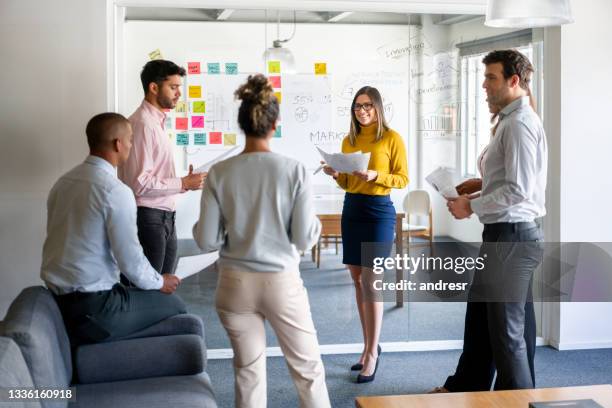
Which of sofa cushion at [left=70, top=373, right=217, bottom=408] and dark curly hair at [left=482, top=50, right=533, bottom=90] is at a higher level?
dark curly hair at [left=482, top=50, right=533, bottom=90]

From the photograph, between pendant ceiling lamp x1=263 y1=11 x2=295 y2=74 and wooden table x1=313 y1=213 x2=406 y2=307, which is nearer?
pendant ceiling lamp x1=263 y1=11 x2=295 y2=74

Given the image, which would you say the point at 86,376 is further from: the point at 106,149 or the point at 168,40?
the point at 168,40

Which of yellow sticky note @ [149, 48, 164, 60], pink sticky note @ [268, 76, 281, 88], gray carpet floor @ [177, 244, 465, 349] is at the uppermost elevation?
yellow sticky note @ [149, 48, 164, 60]

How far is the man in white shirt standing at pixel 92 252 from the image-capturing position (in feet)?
10.1

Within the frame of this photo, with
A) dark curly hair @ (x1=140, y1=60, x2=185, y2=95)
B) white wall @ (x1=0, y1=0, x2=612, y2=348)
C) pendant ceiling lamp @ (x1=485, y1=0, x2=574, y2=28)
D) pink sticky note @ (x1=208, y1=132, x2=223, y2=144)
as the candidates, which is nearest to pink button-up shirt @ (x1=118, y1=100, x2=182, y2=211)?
dark curly hair @ (x1=140, y1=60, x2=185, y2=95)

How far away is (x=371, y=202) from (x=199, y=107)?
1149mm

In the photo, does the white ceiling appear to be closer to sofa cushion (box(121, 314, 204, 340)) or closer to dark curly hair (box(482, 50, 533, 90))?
dark curly hair (box(482, 50, 533, 90))

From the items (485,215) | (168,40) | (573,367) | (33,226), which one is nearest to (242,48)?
(168,40)

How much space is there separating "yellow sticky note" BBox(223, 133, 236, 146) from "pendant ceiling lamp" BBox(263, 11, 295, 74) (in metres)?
0.47

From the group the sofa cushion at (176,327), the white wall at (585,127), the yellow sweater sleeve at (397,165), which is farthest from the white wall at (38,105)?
the white wall at (585,127)

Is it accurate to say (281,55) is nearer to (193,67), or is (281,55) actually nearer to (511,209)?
(193,67)

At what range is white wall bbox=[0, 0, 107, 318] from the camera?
4.29 m

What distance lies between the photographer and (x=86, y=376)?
304cm

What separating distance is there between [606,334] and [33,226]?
3.46 m
